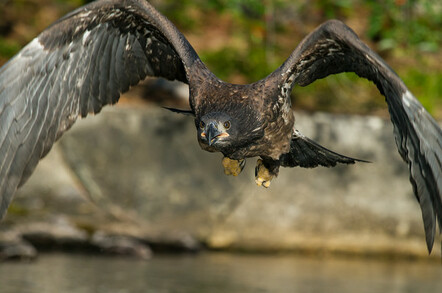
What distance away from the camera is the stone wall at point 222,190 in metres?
10.6

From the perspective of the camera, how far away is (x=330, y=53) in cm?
652

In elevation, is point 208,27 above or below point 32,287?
above

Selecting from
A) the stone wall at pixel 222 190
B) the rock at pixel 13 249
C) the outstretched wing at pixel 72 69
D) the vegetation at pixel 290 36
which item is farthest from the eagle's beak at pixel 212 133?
the vegetation at pixel 290 36

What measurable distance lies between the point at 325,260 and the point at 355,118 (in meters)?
2.12

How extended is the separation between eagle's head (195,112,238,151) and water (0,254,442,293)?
10.1 feet

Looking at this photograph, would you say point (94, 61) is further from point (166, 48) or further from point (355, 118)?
point (355, 118)

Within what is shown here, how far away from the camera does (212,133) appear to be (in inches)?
227

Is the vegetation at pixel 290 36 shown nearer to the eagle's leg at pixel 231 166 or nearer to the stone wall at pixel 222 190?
the stone wall at pixel 222 190

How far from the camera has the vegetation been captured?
11.8m

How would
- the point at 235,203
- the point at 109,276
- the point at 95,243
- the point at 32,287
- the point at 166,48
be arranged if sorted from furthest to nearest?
the point at 235,203 → the point at 95,243 → the point at 109,276 → the point at 32,287 → the point at 166,48

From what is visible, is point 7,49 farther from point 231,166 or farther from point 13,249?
point 231,166

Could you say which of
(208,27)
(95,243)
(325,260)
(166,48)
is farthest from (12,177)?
(208,27)

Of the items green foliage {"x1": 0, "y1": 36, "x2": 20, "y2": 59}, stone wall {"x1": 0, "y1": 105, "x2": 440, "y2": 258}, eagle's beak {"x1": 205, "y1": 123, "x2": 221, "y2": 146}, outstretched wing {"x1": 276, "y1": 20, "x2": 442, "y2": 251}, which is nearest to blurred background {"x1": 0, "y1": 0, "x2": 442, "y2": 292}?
stone wall {"x1": 0, "y1": 105, "x2": 440, "y2": 258}

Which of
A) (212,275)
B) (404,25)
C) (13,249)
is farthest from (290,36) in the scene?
(13,249)
